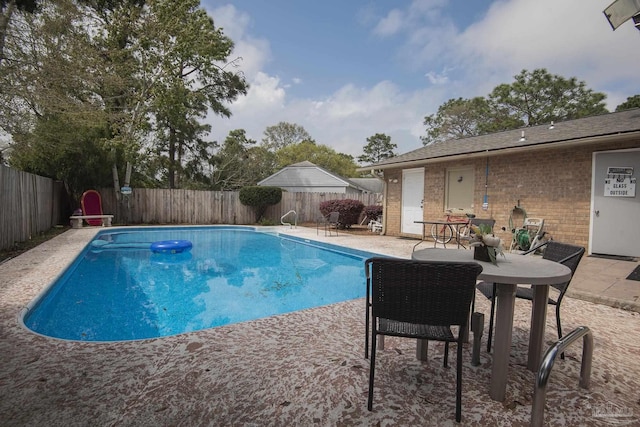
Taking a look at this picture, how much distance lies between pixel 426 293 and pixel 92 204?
1458 cm

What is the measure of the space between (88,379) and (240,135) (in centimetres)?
2702

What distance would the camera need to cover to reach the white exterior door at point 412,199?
992 centimetres

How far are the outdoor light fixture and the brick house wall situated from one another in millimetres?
4999

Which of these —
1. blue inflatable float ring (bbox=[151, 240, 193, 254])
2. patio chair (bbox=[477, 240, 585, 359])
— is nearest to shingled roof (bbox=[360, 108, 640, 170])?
patio chair (bbox=[477, 240, 585, 359])

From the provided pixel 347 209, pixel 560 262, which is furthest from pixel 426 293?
pixel 347 209

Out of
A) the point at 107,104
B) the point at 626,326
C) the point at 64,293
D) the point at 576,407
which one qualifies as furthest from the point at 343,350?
the point at 107,104

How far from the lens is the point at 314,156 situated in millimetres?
36938

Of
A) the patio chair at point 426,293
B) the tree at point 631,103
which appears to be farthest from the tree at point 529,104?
the patio chair at point 426,293

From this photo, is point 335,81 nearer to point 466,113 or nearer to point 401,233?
point 401,233

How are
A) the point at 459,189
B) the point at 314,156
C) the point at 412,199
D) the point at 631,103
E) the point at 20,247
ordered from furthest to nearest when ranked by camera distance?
the point at 314,156 → the point at 631,103 → the point at 412,199 → the point at 459,189 → the point at 20,247

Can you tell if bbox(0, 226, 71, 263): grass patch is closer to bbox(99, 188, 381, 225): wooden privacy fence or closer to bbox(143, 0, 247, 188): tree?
bbox(99, 188, 381, 225): wooden privacy fence

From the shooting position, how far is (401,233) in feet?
34.8

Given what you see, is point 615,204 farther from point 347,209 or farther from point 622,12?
point 347,209

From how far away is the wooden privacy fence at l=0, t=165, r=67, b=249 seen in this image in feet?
21.1
